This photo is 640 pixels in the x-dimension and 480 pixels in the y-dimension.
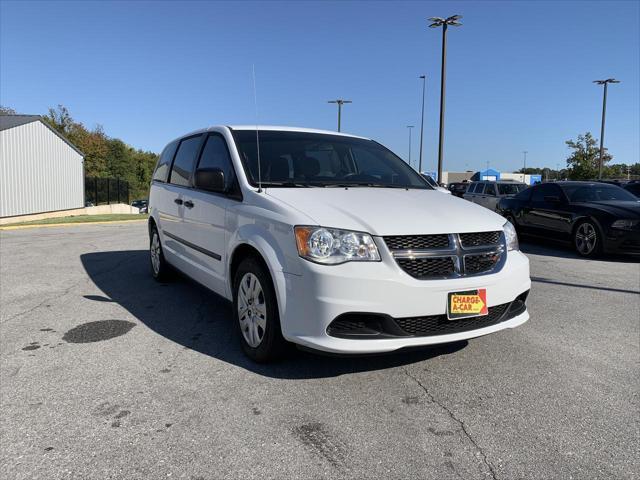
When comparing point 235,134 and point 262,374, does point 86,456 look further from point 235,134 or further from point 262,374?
point 235,134

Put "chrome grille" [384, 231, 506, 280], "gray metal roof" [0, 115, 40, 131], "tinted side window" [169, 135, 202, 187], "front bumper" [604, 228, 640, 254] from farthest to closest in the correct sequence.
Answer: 1. "gray metal roof" [0, 115, 40, 131]
2. "front bumper" [604, 228, 640, 254]
3. "tinted side window" [169, 135, 202, 187]
4. "chrome grille" [384, 231, 506, 280]

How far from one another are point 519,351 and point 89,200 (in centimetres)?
3518

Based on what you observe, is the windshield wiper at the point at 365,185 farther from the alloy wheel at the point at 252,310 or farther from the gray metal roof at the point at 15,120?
the gray metal roof at the point at 15,120

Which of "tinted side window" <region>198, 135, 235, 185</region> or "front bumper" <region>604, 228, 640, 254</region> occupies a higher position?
"tinted side window" <region>198, 135, 235, 185</region>

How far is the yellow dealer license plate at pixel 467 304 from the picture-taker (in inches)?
126

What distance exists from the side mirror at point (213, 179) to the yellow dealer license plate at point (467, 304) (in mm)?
1948

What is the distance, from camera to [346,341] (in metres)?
3.09

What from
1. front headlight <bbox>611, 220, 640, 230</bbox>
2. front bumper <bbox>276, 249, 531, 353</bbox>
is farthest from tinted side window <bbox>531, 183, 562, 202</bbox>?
front bumper <bbox>276, 249, 531, 353</bbox>

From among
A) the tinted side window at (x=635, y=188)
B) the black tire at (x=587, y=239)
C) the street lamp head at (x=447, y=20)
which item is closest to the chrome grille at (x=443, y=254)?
the black tire at (x=587, y=239)

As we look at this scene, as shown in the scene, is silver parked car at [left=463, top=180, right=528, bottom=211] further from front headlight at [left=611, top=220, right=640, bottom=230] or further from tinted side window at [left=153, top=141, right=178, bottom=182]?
tinted side window at [left=153, top=141, right=178, bottom=182]

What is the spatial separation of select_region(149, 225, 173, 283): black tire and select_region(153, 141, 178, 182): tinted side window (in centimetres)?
66

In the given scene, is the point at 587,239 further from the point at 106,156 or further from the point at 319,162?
the point at 106,156

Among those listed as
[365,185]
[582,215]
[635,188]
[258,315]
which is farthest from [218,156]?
[635,188]

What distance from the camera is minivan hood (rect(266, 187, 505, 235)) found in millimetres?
3225
